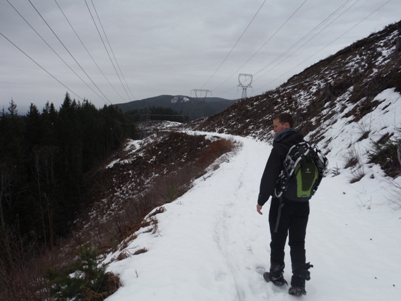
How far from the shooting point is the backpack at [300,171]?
2.76 metres

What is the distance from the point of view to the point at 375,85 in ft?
36.4

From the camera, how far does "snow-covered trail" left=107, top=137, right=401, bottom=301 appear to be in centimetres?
302

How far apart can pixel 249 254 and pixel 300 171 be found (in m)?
1.94

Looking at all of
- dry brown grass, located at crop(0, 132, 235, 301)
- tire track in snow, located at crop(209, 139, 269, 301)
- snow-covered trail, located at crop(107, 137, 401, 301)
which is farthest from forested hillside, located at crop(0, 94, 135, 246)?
snow-covered trail, located at crop(107, 137, 401, 301)

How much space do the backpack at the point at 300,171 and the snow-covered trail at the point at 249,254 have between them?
1270 millimetres

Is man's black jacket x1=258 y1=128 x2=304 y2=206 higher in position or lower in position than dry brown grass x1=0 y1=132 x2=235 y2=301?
higher

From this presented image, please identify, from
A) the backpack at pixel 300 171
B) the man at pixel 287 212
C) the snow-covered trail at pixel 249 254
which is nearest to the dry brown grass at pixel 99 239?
the snow-covered trail at pixel 249 254

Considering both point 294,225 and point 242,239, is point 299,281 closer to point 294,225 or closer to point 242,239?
point 294,225

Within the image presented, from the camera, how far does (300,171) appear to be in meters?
2.76

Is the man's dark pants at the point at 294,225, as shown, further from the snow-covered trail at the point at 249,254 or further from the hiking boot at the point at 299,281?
A: the snow-covered trail at the point at 249,254

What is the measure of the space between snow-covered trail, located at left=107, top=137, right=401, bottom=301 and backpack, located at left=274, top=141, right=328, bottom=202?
1270mm

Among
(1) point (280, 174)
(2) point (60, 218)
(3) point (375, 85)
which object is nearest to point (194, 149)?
(2) point (60, 218)

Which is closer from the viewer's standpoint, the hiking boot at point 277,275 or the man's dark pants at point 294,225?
the man's dark pants at point 294,225

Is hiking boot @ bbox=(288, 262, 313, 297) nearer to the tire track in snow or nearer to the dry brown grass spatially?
the tire track in snow
